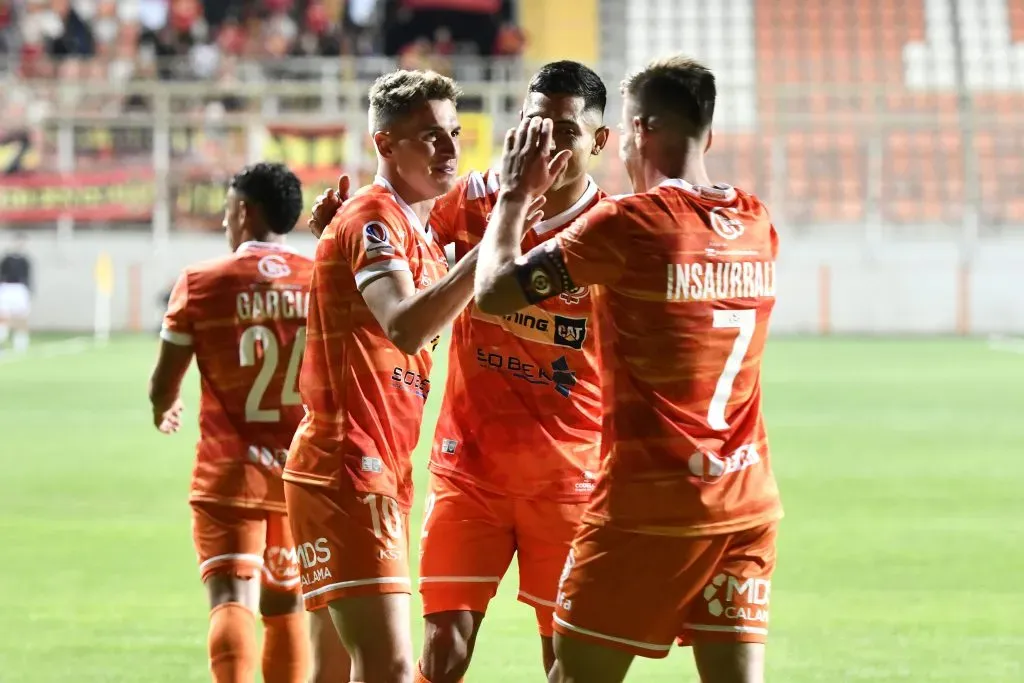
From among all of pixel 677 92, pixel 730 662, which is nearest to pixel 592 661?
pixel 730 662

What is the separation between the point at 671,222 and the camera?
12.4 feet

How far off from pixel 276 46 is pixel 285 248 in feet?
83.0

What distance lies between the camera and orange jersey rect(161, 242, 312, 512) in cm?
536

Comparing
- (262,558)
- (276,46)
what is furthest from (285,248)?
(276,46)

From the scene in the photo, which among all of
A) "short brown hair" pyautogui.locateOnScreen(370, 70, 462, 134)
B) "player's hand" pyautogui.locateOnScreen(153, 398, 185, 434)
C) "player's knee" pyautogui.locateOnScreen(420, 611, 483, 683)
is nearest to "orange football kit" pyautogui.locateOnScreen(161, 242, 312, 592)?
"player's hand" pyautogui.locateOnScreen(153, 398, 185, 434)

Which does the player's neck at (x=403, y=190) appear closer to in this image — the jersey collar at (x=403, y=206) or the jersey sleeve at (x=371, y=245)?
the jersey collar at (x=403, y=206)

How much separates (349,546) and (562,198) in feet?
4.60

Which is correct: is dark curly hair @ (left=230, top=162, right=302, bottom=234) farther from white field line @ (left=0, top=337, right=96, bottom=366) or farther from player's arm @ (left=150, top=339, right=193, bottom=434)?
white field line @ (left=0, top=337, right=96, bottom=366)

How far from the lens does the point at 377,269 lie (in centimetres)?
412

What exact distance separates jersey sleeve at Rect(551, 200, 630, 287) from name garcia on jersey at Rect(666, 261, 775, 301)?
15 cm

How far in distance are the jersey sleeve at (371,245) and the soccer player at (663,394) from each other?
453mm

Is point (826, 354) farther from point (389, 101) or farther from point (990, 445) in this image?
point (389, 101)

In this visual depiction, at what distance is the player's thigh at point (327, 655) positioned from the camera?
4.42 metres

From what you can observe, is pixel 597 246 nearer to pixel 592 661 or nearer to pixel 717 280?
pixel 717 280
